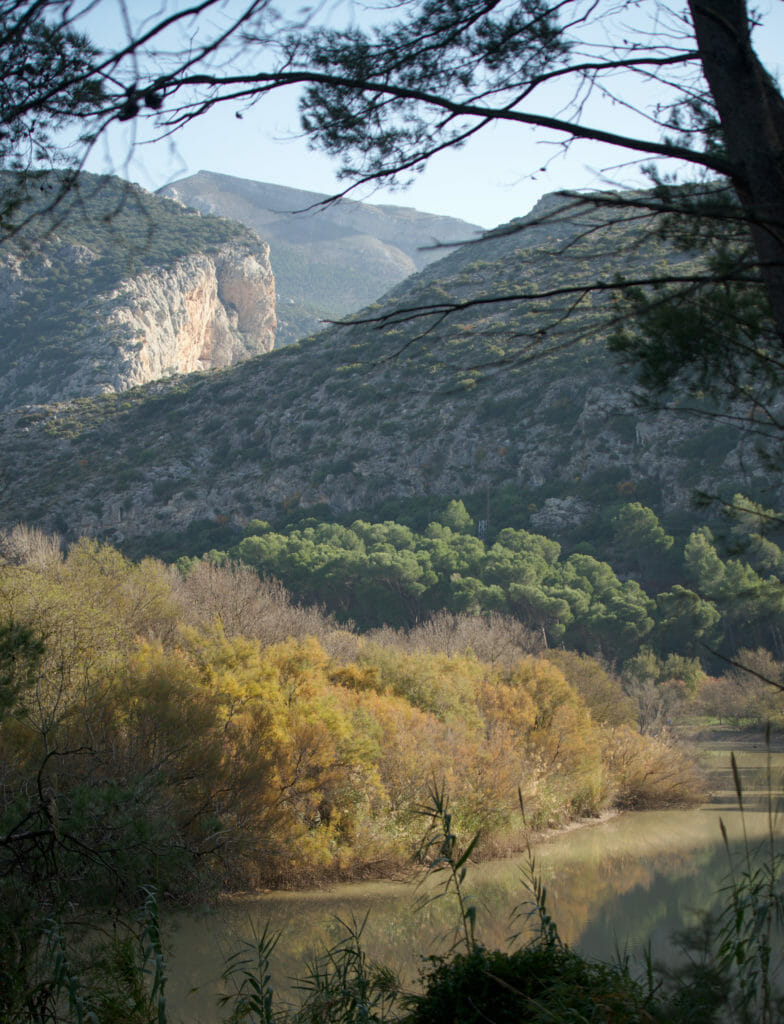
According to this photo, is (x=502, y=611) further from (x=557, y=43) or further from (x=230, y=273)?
(x=230, y=273)

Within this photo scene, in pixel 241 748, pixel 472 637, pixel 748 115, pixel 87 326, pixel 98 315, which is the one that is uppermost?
pixel 98 315

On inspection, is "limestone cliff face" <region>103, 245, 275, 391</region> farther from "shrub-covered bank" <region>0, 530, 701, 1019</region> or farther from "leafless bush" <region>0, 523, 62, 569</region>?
"shrub-covered bank" <region>0, 530, 701, 1019</region>

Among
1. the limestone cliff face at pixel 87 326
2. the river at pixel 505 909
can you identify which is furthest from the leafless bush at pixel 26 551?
the limestone cliff face at pixel 87 326

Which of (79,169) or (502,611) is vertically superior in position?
(79,169)

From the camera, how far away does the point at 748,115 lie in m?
3.77

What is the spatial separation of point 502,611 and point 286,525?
15.5m

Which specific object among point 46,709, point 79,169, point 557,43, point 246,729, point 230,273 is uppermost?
point 230,273

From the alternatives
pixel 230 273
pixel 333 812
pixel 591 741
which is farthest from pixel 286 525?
pixel 230 273

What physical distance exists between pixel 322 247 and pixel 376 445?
96.4 metres

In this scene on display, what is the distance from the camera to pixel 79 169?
4.49 m

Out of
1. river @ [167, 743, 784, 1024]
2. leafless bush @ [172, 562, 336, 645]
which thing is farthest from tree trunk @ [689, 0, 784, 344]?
leafless bush @ [172, 562, 336, 645]

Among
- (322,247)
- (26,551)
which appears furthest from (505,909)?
(322,247)

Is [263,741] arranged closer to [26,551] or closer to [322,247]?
[26,551]

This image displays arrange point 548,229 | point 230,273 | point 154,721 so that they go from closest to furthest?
point 154,721
point 548,229
point 230,273
